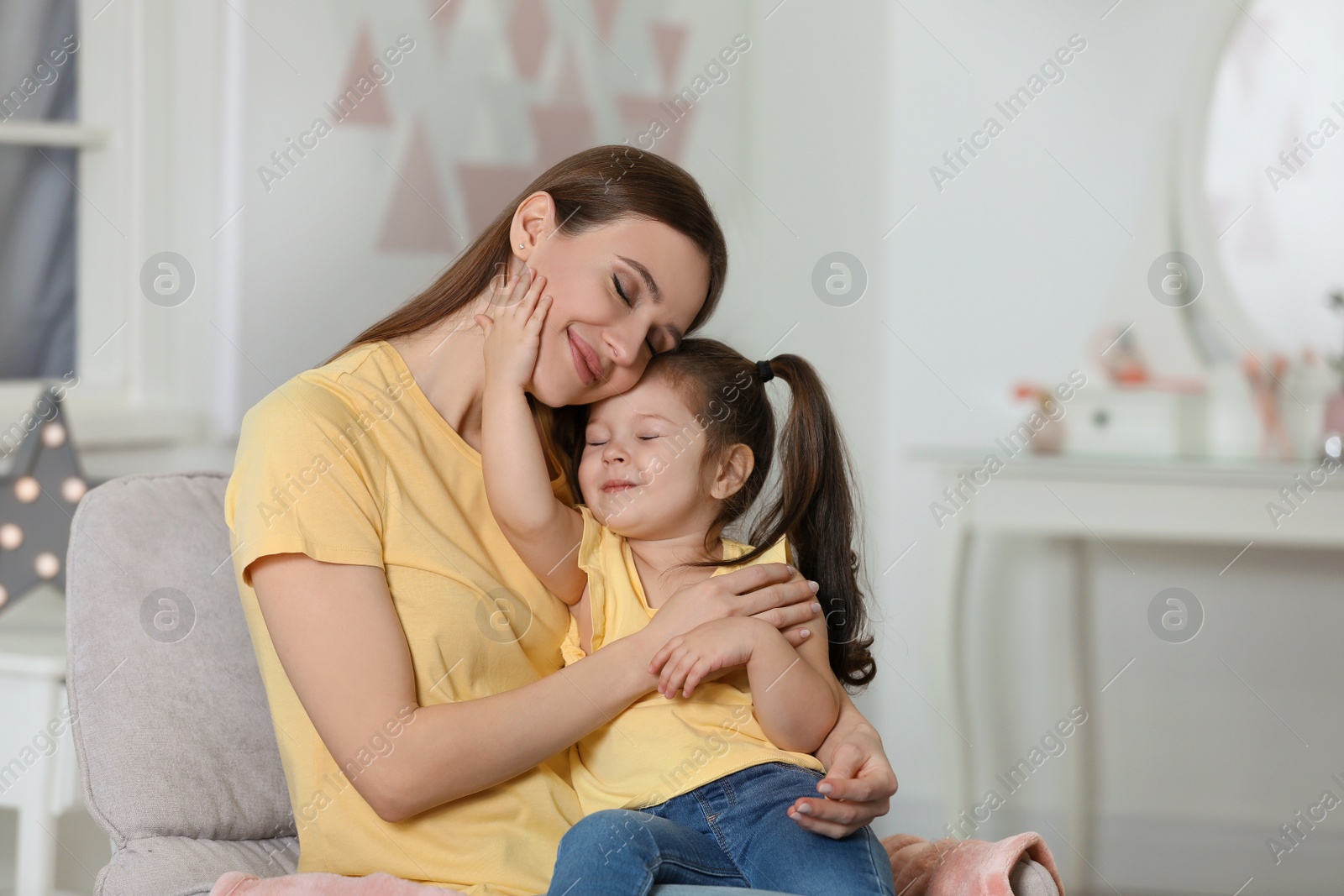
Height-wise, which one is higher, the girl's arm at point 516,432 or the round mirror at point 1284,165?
the round mirror at point 1284,165

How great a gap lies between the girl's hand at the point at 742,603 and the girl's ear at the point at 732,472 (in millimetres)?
125

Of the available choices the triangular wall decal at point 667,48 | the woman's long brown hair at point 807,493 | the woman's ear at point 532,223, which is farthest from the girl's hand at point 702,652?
the triangular wall decal at point 667,48

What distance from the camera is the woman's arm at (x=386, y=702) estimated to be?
1015 millimetres

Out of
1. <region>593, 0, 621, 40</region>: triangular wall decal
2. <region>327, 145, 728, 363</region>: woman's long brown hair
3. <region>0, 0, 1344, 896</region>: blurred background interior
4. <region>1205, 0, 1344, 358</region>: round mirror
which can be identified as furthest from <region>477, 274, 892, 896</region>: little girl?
<region>1205, 0, 1344, 358</region>: round mirror

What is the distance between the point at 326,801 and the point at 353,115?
A: 5.15ft

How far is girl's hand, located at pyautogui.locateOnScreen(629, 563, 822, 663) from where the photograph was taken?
3.74 ft

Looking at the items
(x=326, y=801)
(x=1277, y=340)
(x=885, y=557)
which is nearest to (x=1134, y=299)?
Answer: (x=1277, y=340)

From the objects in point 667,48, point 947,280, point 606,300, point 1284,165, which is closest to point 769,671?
point 606,300

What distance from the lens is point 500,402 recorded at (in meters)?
1.19

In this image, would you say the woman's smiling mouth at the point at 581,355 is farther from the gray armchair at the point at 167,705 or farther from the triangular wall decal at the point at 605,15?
the triangular wall decal at the point at 605,15

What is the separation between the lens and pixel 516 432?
46.4 inches

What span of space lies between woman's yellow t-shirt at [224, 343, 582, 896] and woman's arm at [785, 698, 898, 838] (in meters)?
0.25

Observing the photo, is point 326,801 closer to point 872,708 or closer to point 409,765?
point 409,765

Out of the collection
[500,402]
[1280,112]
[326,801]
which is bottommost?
[326,801]
